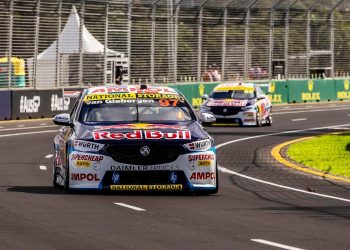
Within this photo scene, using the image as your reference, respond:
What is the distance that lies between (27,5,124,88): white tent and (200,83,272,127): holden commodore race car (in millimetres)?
7946

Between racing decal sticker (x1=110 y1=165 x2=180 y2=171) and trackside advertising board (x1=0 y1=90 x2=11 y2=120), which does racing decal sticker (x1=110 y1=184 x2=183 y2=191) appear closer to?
racing decal sticker (x1=110 y1=165 x2=180 y2=171)

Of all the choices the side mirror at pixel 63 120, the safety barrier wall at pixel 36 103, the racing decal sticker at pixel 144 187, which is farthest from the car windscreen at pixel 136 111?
the safety barrier wall at pixel 36 103

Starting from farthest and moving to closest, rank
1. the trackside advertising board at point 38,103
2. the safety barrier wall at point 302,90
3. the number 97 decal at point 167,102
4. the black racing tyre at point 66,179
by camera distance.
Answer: the safety barrier wall at point 302,90
the trackside advertising board at point 38,103
the number 97 decal at point 167,102
the black racing tyre at point 66,179

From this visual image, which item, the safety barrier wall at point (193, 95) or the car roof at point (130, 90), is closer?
the car roof at point (130, 90)

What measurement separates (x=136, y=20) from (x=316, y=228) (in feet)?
128

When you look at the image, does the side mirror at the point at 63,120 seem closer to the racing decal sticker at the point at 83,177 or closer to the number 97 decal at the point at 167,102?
the racing decal sticker at the point at 83,177

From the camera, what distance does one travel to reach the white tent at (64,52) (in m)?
46.5

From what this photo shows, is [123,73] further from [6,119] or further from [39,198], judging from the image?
[39,198]

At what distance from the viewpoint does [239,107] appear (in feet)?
131

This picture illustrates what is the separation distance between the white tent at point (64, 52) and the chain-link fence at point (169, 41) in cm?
4

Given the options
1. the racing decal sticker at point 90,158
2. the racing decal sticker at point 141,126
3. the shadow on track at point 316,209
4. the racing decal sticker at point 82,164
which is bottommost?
the shadow on track at point 316,209

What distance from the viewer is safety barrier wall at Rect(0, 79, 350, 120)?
1666 inches

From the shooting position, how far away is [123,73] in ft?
169

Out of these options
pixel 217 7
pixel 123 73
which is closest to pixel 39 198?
pixel 123 73
